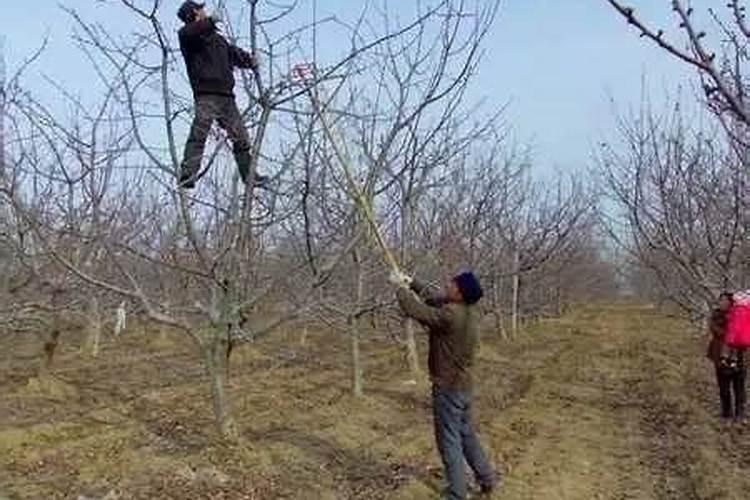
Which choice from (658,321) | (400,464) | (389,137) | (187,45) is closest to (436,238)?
(400,464)

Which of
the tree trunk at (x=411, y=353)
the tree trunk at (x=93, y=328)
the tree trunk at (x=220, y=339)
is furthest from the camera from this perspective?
the tree trunk at (x=93, y=328)

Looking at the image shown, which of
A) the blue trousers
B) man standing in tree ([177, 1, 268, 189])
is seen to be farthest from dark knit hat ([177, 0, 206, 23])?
the blue trousers

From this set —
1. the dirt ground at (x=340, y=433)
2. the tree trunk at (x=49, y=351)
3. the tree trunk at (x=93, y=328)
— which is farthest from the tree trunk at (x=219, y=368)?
the tree trunk at (x=93, y=328)

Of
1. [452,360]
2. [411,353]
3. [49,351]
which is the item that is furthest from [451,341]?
[49,351]

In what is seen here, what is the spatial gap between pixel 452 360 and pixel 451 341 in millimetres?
123

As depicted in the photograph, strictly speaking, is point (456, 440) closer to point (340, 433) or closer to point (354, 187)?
point (354, 187)

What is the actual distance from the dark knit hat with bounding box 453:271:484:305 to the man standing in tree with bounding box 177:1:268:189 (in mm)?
1647

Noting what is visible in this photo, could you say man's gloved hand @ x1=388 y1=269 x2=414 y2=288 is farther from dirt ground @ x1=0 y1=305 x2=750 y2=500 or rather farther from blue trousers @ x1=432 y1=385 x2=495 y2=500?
dirt ground @ x1=0 y1=305 x2=750 y2=500

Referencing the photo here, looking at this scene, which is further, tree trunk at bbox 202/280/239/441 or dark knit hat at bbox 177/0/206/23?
tree trunk at bbox 202/280/239/441

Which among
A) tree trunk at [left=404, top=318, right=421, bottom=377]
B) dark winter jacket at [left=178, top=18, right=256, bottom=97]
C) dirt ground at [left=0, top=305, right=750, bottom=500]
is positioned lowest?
dirt ground at [left=0, top=305, right=750, bottom=500]

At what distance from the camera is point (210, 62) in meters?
5.96

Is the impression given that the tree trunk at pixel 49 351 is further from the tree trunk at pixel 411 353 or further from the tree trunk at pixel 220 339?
the tree trunk at pixel 220 339

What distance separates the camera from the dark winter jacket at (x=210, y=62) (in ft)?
19.2

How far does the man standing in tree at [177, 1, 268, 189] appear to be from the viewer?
18.9ft
